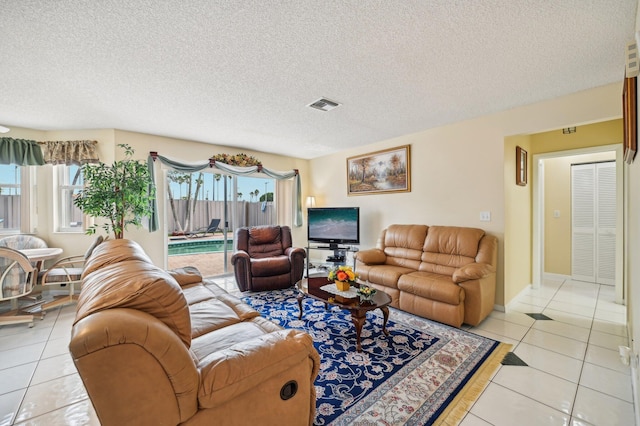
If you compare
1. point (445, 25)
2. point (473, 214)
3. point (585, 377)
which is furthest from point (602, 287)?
point (445, 25)

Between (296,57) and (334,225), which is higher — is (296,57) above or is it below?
above

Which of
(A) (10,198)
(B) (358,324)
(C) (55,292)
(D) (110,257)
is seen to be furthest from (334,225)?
(A) (10,198)

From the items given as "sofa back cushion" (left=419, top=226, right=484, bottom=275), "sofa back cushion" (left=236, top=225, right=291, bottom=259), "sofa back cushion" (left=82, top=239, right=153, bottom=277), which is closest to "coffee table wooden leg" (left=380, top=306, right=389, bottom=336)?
"sofa back cushion" (left=419, top=226, right=484, bottom=275)

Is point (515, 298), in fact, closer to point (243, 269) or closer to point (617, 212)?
point (617, 212)

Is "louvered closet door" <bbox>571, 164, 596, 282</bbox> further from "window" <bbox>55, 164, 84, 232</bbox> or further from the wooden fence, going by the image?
"window" <bbox>55, 164, 84, 232</bbox>

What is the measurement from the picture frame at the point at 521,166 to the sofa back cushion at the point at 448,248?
995 millimetres

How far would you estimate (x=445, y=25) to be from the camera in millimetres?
1745

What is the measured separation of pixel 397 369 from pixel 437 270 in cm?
163

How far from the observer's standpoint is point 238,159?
508 centimetres

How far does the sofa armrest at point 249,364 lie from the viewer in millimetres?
1092

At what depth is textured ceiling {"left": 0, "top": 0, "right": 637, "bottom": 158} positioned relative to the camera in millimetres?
1630

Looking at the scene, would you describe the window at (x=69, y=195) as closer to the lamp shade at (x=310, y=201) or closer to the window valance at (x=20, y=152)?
the window valance at (x=20, y=152)

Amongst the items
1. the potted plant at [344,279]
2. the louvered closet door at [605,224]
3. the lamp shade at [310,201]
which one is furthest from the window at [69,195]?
the louvered closet door at [605,224]

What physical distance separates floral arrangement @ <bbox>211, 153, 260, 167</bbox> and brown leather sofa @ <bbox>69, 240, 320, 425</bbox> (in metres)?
3.56
